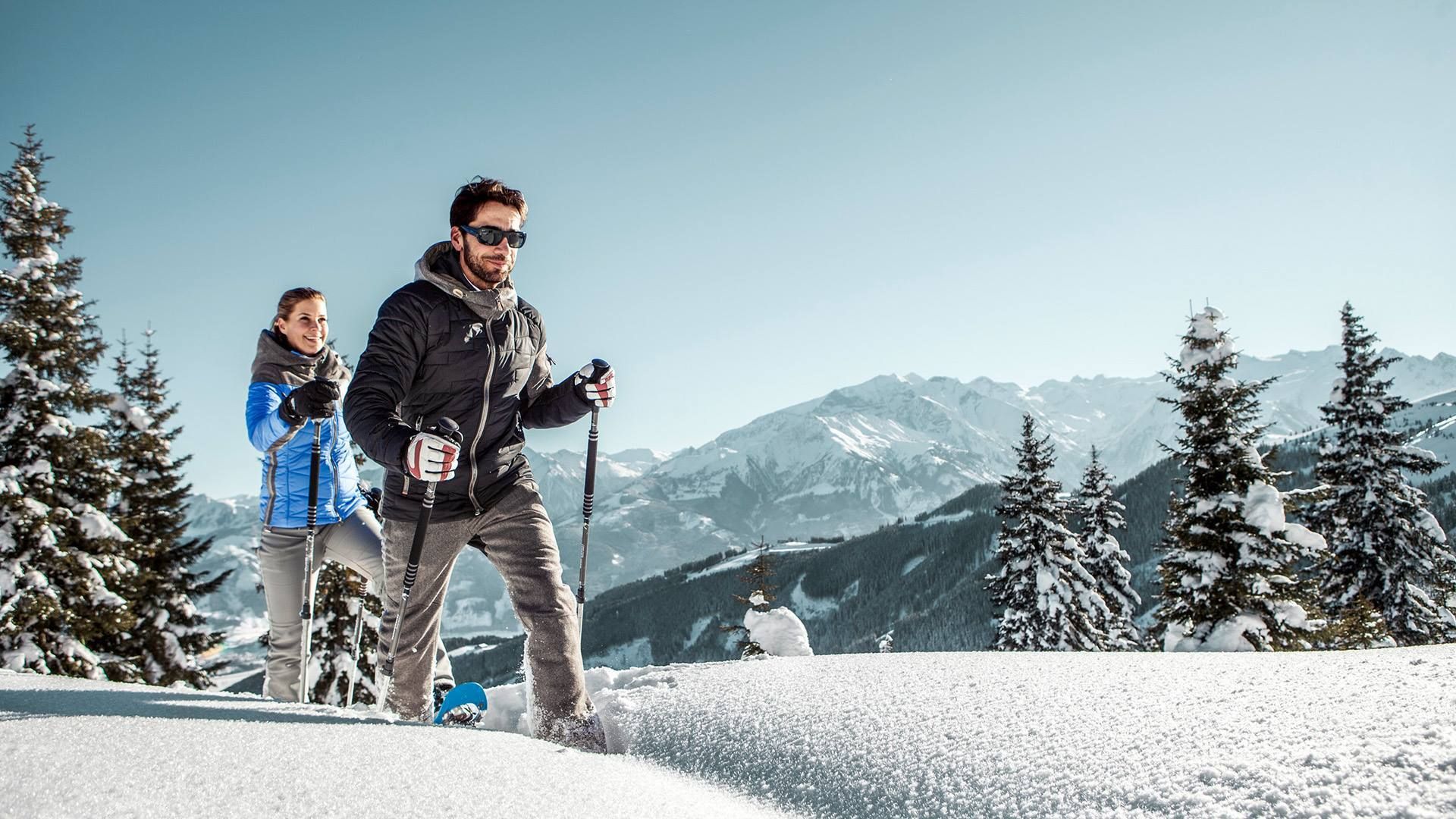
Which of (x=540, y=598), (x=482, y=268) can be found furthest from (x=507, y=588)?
(x=482, y=268)

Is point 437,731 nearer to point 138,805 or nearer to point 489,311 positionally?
point 138,805

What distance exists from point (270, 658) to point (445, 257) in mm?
2911

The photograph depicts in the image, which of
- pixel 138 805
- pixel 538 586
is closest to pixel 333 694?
pixel 538 586

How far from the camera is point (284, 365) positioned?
15.2 feet

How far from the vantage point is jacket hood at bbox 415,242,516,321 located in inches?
138

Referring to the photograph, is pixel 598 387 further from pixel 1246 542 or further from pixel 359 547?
pixel 1246 542

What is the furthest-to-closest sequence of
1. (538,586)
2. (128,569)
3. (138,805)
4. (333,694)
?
(333,694), (128,569), (538,586), (138,805)

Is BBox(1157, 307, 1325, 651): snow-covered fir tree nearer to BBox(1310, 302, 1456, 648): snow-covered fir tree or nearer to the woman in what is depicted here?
BBox(1310, 302, 1456, 648): snow-covered fir tree

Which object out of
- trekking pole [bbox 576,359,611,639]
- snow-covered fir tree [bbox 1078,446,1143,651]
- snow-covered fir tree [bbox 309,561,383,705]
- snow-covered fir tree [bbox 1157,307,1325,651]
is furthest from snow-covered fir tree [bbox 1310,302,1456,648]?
snow-covered fir tree [bbox 309,561,383,705]

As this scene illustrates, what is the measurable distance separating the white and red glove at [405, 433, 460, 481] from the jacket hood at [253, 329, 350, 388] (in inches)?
88.4

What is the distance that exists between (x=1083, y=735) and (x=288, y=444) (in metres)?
4.56

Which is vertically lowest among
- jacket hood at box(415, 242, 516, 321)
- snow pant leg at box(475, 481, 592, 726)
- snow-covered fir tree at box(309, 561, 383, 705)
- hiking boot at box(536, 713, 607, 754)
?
snow-covered fir tree at box(309, 561, 383, 705)

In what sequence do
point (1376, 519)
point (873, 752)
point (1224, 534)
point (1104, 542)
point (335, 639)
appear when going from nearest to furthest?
point (873, 752)
point (1224, 534)
point (335, 639)
point (1376, 519)
point (1104, 542)

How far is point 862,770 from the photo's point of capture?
246cm
